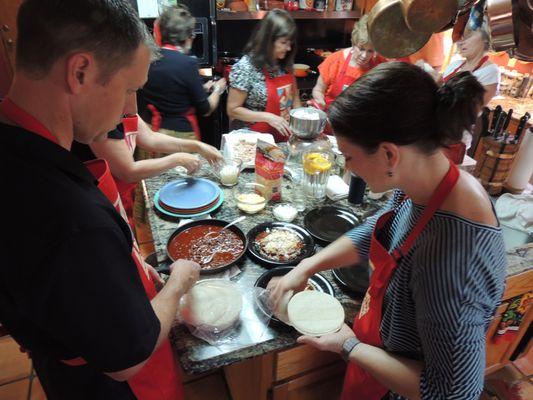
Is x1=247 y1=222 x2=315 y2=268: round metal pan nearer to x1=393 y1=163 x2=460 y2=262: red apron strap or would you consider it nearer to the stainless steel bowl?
x1=393 y1=163 x2=460 y2=262: red apron strap

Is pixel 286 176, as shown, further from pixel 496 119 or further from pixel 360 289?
pixel 496 119

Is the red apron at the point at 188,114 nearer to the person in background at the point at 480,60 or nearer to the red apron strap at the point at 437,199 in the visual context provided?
the person in background at the point at 480,60

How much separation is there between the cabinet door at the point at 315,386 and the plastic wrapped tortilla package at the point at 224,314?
43 centimetres

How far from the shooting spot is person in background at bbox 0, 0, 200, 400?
29.2 inches

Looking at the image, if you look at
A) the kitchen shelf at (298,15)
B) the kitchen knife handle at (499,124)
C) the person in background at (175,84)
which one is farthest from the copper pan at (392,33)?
the kitchen shelf at (298,15)

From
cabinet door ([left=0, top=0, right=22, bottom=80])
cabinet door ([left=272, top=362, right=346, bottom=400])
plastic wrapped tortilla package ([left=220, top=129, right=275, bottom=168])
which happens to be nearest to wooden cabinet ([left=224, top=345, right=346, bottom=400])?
cabinet door ([left=272, top=362, right=346, bottom=400])

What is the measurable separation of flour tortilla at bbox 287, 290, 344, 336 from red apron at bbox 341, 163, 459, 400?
0.32 ft

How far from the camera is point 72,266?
0.74 meters

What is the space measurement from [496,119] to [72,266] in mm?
2209

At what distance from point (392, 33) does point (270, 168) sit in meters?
0.85

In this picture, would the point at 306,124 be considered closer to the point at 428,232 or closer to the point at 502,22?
the point at 502,22

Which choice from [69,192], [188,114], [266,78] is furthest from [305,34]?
[69,192]

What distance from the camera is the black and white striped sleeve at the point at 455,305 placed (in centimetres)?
88

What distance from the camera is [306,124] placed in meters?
2.52
